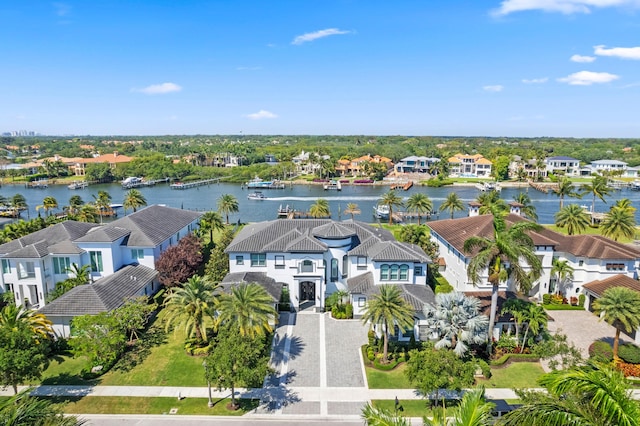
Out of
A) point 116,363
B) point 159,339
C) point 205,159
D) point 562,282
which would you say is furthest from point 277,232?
point 205,159

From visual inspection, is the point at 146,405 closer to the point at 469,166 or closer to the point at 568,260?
the point at 568,260

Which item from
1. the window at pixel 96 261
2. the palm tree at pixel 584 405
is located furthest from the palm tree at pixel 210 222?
the palm tree at pixel 584 405

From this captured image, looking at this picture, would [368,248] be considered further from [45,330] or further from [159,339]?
[45,330]

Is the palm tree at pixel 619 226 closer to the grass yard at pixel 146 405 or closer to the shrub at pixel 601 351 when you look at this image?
the shrub at pixel 601 351

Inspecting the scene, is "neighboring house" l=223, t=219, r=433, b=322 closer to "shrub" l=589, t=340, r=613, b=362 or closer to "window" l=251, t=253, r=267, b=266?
"window" l=251, t=253, r=267, b=266

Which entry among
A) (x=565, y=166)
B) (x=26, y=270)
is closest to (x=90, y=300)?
(x=26, y=270)
